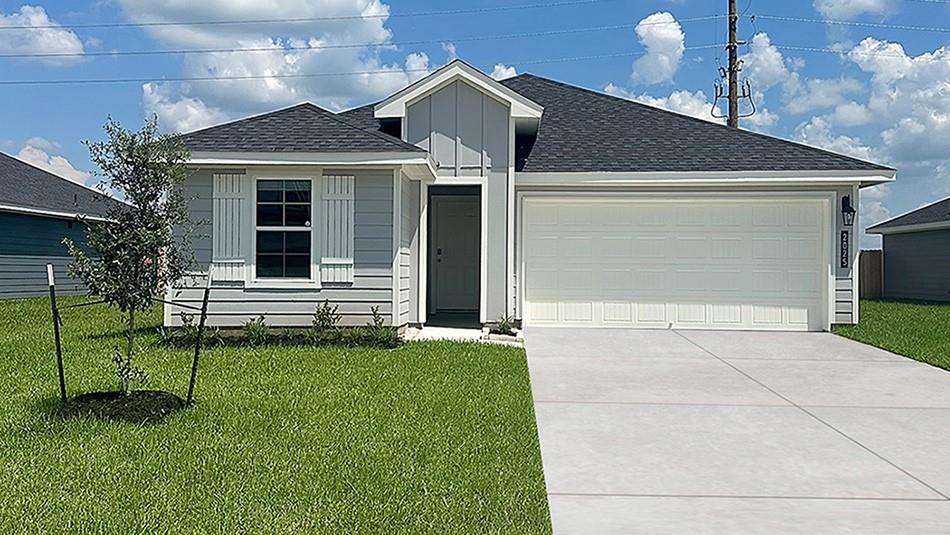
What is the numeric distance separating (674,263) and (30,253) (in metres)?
15.6

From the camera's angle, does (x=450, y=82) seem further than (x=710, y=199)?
No

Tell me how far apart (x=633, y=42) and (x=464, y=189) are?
13932mm

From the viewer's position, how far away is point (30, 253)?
18.7 metres

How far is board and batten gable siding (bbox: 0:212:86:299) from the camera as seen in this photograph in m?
17.9

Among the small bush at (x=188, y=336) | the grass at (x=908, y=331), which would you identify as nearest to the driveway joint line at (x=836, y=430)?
the grass at (x=908, y=331)

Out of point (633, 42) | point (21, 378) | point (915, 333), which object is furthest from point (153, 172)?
point (633, 42)

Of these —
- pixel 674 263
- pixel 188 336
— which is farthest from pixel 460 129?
pixel 188 336

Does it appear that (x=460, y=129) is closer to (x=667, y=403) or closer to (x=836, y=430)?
(x=667, y=403)

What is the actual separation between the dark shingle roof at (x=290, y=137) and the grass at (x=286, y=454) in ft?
10.1

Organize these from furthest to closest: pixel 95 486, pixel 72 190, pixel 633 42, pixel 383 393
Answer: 1. pixel 633 42
2. pixel 72 190
3. pixel 383 393
4. pixel 95 486

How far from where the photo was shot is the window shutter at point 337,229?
398 inches

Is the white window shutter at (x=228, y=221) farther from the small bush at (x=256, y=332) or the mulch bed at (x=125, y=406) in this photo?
the mulch bed at (x=125, y=406)

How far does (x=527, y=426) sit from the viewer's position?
18.5 feet

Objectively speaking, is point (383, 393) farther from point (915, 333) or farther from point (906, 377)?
point (915, 333)
